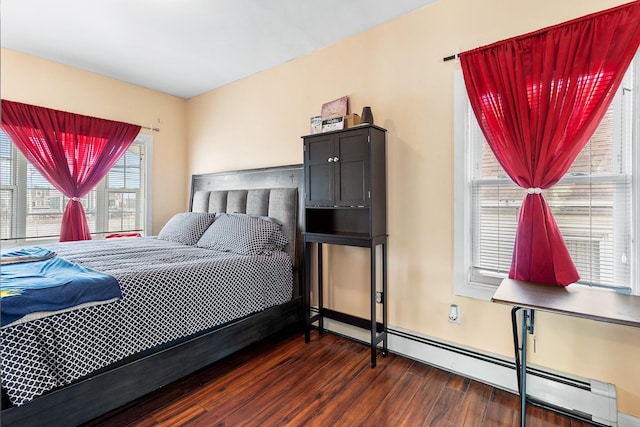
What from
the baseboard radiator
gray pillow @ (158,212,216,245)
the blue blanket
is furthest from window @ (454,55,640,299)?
gray pillow @ (158,212,216,245)

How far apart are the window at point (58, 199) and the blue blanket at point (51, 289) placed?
1227 millimetres

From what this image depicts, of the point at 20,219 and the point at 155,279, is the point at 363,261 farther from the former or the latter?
the point at 20,219

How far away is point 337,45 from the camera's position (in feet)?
9.47

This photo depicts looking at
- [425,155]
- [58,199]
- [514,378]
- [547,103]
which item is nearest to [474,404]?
[514,378]

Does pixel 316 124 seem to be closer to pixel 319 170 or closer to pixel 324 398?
pixel 319 170

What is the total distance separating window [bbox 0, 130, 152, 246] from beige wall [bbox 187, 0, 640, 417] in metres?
2.05

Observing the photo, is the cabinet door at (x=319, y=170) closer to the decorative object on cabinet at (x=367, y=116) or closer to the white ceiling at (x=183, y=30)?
the decorative object on cabinet at (x=367, y=116)

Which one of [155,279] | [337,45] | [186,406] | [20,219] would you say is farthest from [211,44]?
[186,406]

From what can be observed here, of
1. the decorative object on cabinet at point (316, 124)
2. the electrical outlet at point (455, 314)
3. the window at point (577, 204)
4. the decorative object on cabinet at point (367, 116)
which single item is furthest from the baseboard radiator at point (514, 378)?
the decorative object on cabinet at point (316, 124)

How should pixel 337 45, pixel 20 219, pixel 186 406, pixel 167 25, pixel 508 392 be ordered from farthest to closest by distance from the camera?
1. pixel 20 219
2. pixel 337 45
3. pixel 167 25
4. pixel 508 392
5. pixel 186 406

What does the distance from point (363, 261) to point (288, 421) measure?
52.6 inches

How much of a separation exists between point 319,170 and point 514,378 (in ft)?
6.35

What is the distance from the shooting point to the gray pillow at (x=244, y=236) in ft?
9.08

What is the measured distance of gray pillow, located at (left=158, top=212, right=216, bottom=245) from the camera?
10.5 ft
